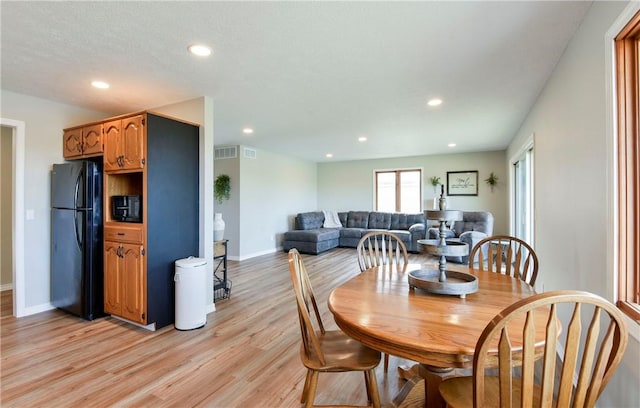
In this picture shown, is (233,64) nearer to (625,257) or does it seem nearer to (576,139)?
(576,139)

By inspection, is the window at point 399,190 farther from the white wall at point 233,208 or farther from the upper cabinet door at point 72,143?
the upper cabinet door at point 72,143

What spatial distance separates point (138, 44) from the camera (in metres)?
2.20

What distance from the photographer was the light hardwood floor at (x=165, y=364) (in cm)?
189

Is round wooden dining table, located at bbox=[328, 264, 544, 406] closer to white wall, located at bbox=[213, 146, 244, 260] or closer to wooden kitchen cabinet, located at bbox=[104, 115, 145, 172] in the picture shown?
wooden kitchen cabinet, located at bbox=[104, 115, 145, 172]

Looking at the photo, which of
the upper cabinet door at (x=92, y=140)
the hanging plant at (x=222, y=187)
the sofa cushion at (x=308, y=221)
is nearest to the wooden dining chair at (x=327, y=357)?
the upper cabinet door at (x=92, y=140)

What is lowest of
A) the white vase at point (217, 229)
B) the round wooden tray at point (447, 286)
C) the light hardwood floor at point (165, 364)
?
the light hardwood floor at point (165, 364)

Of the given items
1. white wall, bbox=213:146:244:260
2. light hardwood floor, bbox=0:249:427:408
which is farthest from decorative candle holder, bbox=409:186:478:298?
white wall, bbox=213:146:244:260

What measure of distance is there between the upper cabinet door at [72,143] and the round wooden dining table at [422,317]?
339 centimetres

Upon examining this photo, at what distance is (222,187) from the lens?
6.20 meters

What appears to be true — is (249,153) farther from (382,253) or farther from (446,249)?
(446,249)

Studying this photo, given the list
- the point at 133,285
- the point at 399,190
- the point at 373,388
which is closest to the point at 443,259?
the point at 373,388

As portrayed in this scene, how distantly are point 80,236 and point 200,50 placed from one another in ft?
7.56

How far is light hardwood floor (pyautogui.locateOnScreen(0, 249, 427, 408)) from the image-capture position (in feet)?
6.21

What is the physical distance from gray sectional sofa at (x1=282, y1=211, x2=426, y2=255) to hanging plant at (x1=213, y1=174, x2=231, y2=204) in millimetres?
1746
